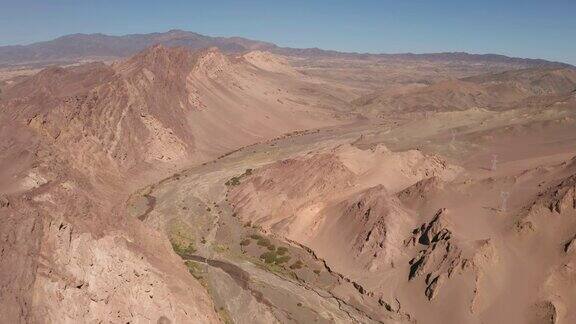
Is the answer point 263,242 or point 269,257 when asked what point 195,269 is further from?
point 263,242

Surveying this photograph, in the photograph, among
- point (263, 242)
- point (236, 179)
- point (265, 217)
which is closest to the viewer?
point (263, 242)

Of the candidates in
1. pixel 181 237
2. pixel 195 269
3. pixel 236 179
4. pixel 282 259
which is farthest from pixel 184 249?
pixel 236 179

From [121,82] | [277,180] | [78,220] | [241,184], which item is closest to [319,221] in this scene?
[277,180]

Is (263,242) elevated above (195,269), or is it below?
below

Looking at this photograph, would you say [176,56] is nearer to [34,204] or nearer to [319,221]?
[319,221]

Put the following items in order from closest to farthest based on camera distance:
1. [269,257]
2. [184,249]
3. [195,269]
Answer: [195,269]
[269,257]
[184,249]

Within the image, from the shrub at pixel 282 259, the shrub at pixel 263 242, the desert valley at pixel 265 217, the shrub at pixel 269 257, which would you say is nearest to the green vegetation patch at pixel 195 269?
the desert valley at pixel 265 217

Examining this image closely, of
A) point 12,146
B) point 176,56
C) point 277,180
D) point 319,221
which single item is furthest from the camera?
point 176,56

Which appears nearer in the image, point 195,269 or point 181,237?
point 195,269
